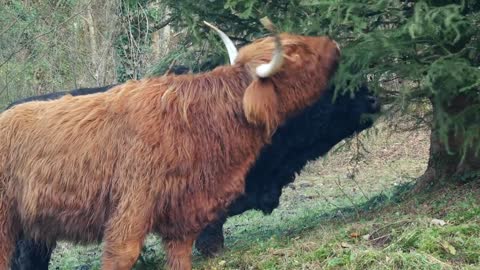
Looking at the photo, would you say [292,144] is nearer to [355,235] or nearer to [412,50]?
[355,235]

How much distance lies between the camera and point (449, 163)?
30.3 ft

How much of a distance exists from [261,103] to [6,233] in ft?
7.61

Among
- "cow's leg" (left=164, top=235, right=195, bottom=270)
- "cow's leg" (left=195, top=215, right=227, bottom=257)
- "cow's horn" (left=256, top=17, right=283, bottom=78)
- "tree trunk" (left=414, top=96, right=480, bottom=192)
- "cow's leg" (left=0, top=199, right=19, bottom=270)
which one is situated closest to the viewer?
"cow's horn" (left=256, top=17, right=283, bottom=78)

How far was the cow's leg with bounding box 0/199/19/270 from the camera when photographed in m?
7.43

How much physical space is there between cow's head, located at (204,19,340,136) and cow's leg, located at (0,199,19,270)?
209 centimetres

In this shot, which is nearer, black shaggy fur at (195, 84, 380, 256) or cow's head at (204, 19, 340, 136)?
cow's head at (204, 19, 340, 136)

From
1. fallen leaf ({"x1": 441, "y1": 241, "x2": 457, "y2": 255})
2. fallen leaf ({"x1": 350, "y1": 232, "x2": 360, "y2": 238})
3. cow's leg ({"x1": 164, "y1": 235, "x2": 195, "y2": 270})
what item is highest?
cow's leg ({"x1": 164, "y1": 235, "x2": 195, "y2": 270})

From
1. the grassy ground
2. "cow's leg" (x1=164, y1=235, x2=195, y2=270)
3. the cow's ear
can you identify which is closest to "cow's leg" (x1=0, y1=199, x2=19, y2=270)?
"cow's leg" (x1=164, y1=235, x2=195, y2=270)

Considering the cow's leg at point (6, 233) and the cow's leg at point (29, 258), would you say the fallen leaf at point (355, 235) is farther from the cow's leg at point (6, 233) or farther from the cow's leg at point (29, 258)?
the cow's leg at point (29, 258)

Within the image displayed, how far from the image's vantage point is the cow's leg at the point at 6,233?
293 inches

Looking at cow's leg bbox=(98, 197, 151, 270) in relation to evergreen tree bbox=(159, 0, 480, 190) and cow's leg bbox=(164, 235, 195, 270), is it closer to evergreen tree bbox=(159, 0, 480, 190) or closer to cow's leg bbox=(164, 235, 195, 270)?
cow's leg bbox=(164, 235, 195, 270)

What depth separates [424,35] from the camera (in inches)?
303

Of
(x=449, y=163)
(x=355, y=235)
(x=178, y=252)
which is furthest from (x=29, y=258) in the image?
(x=449, y=163)

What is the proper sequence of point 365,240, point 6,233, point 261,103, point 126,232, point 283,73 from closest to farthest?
point 126,232 → point 261,103 → point 283,73 → point 6,233 → point 365,240
